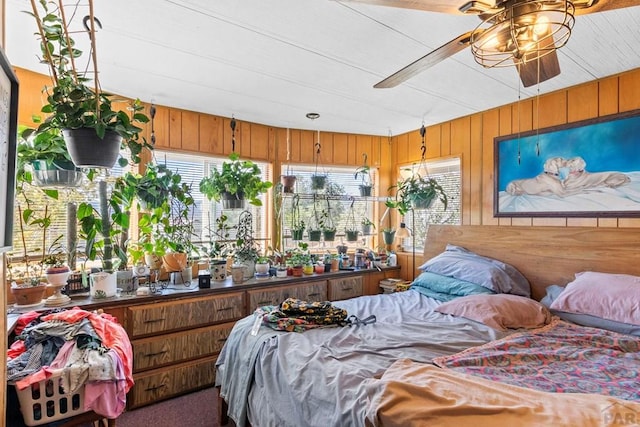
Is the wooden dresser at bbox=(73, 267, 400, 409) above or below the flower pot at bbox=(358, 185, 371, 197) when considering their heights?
below

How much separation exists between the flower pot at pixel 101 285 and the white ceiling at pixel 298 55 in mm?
1416

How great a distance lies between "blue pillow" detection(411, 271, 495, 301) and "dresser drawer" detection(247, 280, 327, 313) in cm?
88

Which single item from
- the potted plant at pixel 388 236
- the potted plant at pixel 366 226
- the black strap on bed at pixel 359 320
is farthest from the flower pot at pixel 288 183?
the black strap on bed at pixel 359 320

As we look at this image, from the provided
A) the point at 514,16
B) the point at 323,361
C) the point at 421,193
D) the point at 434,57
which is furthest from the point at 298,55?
the point at 421,193

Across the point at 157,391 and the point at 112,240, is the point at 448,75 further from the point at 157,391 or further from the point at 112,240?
the point at 157,391

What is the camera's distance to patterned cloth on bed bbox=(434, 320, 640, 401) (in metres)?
1.36

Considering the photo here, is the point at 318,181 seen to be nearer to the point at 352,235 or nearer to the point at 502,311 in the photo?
the point at 352,235

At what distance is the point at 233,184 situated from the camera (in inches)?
115

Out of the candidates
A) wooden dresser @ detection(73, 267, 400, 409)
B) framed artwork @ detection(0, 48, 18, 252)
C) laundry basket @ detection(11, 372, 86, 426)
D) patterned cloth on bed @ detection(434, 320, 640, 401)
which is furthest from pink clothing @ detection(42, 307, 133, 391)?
patterned cloth on bed @ detection(434, 320, 640, 401)

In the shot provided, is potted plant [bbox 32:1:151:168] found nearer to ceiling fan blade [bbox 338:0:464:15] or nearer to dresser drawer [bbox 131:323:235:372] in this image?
ceiling fan blade [bbox 338:0:464:15]

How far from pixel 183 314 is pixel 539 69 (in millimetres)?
2760

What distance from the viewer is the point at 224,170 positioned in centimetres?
295

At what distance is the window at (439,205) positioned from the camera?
11.5ft

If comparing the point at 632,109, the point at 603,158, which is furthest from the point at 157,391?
the point at 632,109
